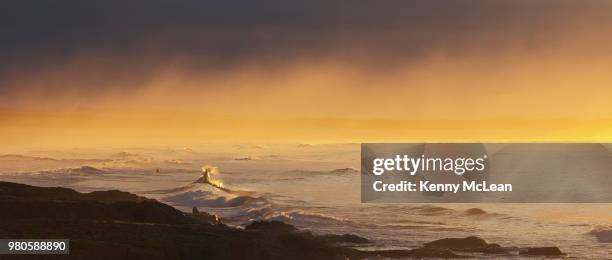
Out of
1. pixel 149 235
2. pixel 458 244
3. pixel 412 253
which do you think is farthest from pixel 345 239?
pixel 149 235

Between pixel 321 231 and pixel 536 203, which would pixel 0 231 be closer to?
pixel 321 231

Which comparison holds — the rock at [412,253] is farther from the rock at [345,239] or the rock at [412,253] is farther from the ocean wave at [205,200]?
the ocean wave at [205,200]

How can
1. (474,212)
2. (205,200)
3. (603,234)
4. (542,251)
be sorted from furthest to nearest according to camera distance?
(205,200), (474,212), (603,234), (542,251)

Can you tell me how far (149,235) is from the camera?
8506 cm

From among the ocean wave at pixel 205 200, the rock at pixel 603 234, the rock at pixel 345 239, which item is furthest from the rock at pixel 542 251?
the ocean wave at pixel 205 200

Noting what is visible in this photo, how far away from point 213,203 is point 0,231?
87.4 metres

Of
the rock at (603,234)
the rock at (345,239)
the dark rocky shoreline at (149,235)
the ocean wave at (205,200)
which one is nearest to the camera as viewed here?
the dark rocky shoreline at (149,235)

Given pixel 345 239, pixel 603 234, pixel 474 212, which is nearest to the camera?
pixel 345 239

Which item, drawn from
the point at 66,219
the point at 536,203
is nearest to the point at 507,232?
the point at 536,203

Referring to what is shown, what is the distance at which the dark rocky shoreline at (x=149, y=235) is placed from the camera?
80.5m

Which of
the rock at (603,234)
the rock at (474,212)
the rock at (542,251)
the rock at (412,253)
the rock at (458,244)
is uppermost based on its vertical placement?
the rock at (474,212)

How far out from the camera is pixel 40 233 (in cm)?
8269

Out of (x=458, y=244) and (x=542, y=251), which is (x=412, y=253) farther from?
(x=542, y=251)

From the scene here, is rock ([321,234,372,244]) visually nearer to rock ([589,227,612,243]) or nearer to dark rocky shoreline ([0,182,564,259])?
dark rocky shoreline ([0,182,564,259])
